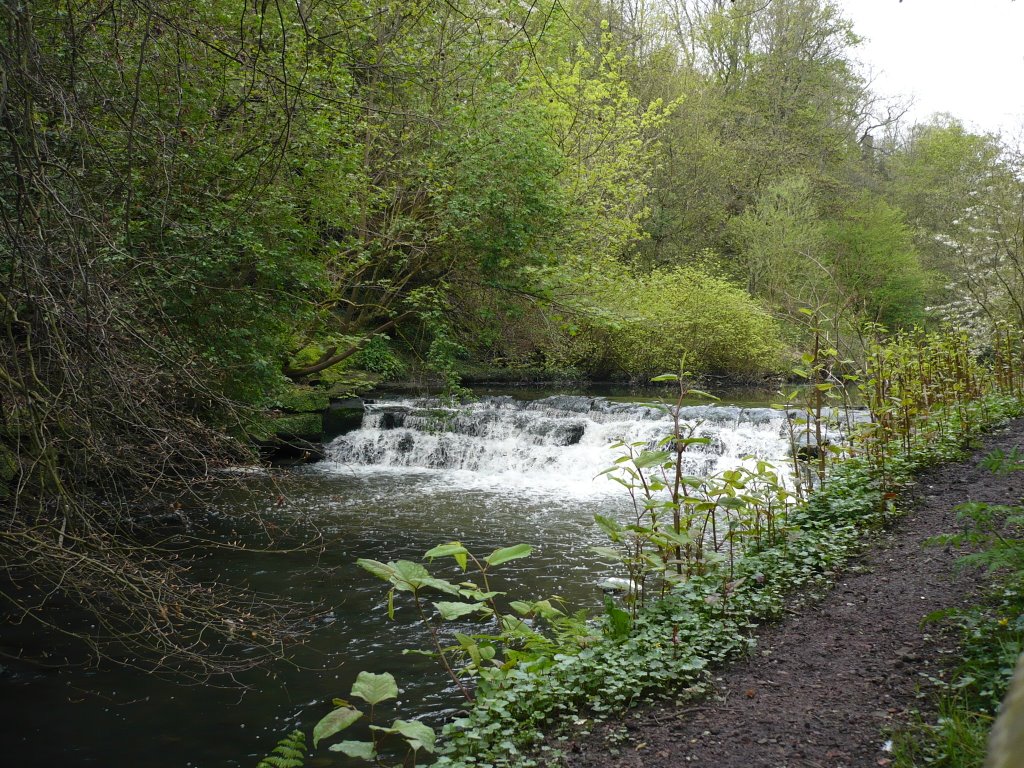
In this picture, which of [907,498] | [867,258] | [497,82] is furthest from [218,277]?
[867,258]

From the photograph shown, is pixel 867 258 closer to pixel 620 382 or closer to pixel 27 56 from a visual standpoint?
pixel 620 382

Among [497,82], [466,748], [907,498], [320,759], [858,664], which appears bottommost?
[320,759]

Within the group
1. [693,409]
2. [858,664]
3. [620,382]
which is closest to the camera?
[858,664]

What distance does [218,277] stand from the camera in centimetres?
759

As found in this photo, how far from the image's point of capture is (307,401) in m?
14.0

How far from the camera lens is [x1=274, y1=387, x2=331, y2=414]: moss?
13492mm

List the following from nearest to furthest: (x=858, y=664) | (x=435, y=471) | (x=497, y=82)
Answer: (x=858, y=664) < (x=497, y=82) < (x=435, y=471)

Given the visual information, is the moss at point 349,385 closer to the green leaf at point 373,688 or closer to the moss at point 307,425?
the moss at point 307,425

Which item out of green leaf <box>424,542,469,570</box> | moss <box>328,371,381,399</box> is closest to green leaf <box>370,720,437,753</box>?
green leaf <box>424,542,469,570</box>

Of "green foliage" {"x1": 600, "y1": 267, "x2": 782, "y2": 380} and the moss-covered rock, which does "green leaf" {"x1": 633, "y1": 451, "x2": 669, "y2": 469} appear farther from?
"green foliage" {"x1": 600, "y1": 267, "x2": 782, "y2": 380}

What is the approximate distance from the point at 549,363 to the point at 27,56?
17.2 metres

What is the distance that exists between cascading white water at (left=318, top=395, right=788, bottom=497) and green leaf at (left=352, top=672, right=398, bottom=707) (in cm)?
857

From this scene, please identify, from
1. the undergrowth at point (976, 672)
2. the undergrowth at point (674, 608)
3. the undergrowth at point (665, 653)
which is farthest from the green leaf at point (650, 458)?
the undergrowth at point (976, 672)

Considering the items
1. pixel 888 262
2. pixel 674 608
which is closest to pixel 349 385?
pixel 674 608
